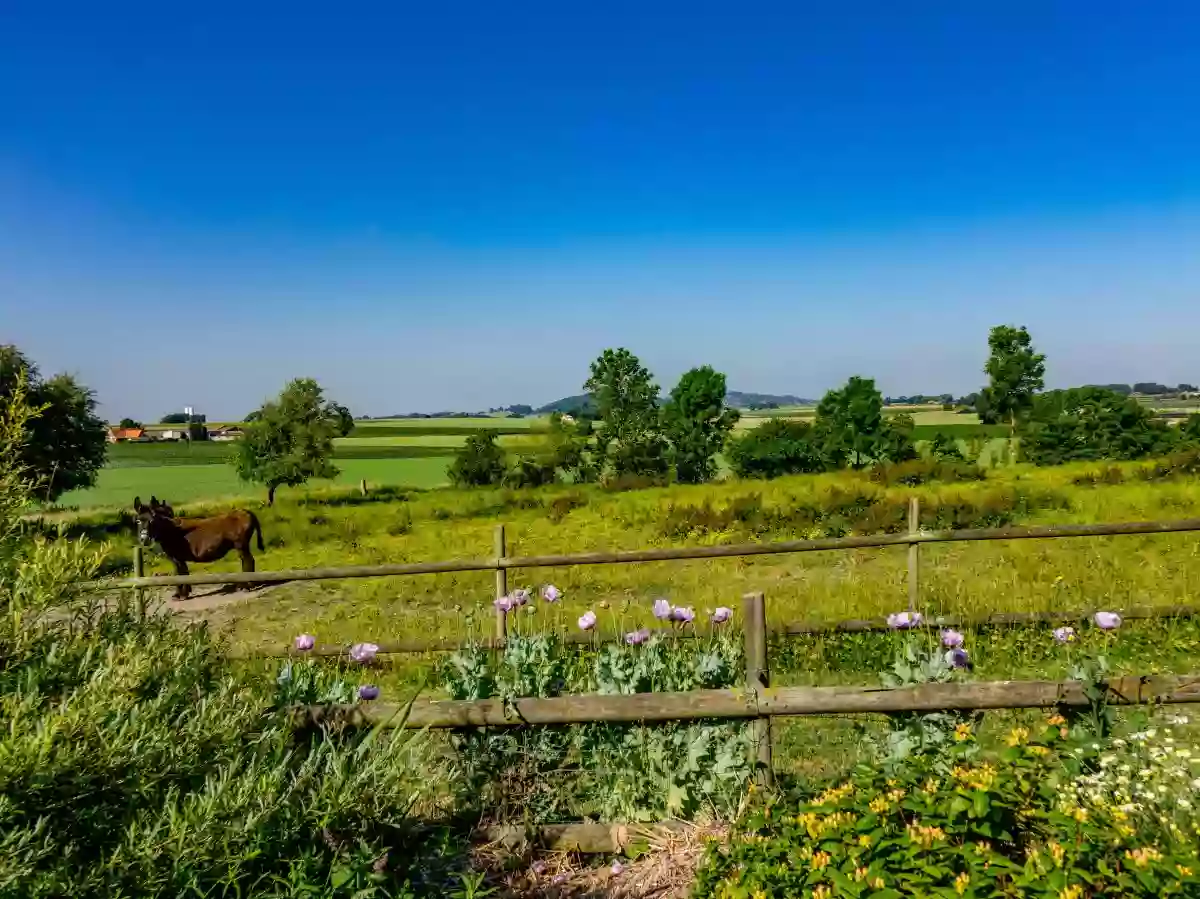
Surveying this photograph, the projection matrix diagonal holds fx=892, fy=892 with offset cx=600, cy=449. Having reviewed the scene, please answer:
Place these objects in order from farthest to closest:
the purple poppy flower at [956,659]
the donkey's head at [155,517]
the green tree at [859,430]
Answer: the green tree at [859,430] < the donkey's head at [155,517] < the purple poppy flower at [956,659]

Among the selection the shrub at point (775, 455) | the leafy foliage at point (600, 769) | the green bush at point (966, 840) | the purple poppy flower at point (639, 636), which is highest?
the purple poppy flower at point (639, 636)

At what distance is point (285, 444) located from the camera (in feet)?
107

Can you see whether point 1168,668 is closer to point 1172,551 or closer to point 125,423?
point 1172,551

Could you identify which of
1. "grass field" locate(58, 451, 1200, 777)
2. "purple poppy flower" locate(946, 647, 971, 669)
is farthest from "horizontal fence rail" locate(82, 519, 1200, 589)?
"purple poppy flower" locate(946, 647, 971, 669)

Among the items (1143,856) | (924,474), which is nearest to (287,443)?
(924,474)

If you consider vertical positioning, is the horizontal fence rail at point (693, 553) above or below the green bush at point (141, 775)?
below

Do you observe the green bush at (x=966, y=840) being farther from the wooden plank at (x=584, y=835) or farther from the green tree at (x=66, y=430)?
the green tree at (x=66, y=430)

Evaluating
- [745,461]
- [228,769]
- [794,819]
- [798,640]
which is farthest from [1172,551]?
[745,461]

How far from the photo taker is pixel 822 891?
2533 mm

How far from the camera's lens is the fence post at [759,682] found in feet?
12.4

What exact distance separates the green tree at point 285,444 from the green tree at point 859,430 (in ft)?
74.9

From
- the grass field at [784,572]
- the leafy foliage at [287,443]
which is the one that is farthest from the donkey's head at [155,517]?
the leafy foliage at [287,443]

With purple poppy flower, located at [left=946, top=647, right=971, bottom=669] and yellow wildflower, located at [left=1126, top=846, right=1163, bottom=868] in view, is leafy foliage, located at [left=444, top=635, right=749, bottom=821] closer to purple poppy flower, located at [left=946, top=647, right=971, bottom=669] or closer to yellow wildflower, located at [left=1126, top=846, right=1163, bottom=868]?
purple poppy flower, located at [left=946, top=647, right=971, bottom=669]

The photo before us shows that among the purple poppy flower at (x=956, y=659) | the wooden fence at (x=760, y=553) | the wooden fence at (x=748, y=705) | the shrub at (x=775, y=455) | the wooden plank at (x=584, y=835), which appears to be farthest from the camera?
the shrub at (x=775, y=455)
